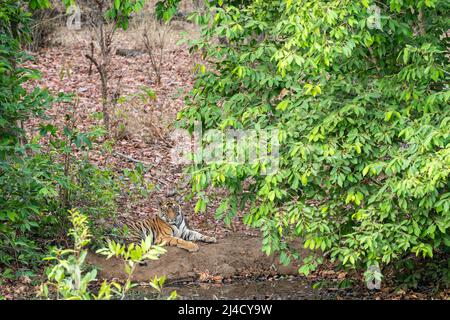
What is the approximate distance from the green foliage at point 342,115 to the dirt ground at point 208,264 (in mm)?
1640

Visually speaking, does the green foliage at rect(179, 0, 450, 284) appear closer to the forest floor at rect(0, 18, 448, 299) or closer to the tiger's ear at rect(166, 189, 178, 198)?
the forest floor at rect(0, 18, 448, 299)

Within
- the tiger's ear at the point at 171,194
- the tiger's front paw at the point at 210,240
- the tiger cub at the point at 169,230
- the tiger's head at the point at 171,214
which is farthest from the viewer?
the tiger's ear at the point at 171,194

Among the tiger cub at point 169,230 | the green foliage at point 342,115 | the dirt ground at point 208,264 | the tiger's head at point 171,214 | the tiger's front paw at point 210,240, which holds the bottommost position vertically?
the dirt ground at point 208,264

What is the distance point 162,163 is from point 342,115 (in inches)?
213

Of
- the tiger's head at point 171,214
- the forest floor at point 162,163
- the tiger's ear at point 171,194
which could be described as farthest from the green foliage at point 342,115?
the tiger's ear at point 171,194

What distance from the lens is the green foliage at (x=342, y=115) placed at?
7.34m

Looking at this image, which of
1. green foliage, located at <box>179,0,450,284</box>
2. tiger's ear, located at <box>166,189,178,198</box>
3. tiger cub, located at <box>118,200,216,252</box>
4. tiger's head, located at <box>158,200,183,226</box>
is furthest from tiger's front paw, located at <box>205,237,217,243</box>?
green foliage, located at <box>179,0,450,284</box>

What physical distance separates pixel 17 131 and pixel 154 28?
8.51 m

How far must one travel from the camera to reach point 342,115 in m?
7.80

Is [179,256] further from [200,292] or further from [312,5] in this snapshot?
[312,5]

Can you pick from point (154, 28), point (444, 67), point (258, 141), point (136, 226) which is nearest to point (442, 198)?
point (444, 67)

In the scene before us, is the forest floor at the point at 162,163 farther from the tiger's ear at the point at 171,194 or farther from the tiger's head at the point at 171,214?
the tiger's head at the point at 171,214

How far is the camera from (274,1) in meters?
8.32

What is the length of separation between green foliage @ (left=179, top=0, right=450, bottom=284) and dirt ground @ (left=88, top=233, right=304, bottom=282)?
1.64 meters
